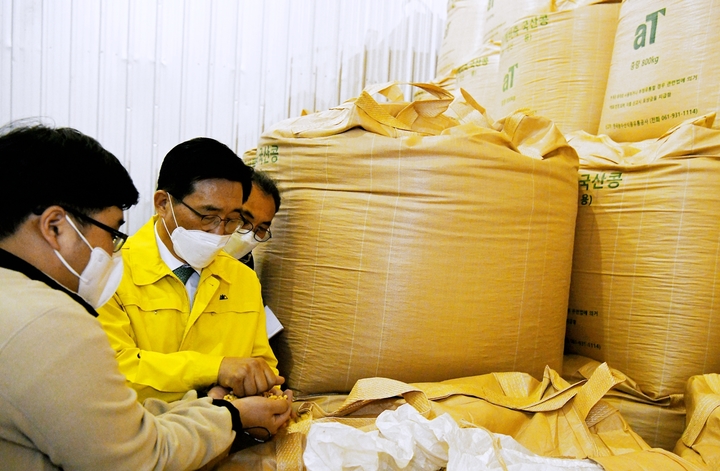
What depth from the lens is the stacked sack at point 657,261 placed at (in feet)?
4.07

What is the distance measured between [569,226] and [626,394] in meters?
0.40

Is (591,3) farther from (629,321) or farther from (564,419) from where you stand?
(564,419)

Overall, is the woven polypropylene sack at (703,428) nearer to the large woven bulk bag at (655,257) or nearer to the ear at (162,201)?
the large woven bulk bag at (655,257)

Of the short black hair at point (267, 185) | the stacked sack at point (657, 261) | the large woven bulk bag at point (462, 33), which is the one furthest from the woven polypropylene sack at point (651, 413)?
the large woven bulk bag at point (462, 33)

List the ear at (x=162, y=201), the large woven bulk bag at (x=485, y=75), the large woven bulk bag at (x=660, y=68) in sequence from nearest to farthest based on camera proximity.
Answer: the ear at (x=162, y=201) → the large woven bulk bag at (x=660, y=68) → the large woven bulk bag at (x=485, y=75)

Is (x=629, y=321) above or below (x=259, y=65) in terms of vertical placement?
below

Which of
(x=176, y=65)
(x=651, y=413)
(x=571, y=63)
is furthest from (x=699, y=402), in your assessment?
(x=176, y=65)

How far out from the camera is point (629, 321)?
132cm

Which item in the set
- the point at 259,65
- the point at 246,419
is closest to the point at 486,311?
the point at 246,419

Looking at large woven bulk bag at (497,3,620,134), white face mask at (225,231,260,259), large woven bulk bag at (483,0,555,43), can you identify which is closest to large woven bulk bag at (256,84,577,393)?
white face mask at (225,231,260,259)

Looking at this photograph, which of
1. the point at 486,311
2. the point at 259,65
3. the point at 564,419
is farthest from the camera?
the point at 259,65

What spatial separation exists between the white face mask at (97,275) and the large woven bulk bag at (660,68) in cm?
127

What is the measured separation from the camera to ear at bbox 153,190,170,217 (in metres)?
1.15

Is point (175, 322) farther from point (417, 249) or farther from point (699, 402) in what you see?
point (699, 402)
